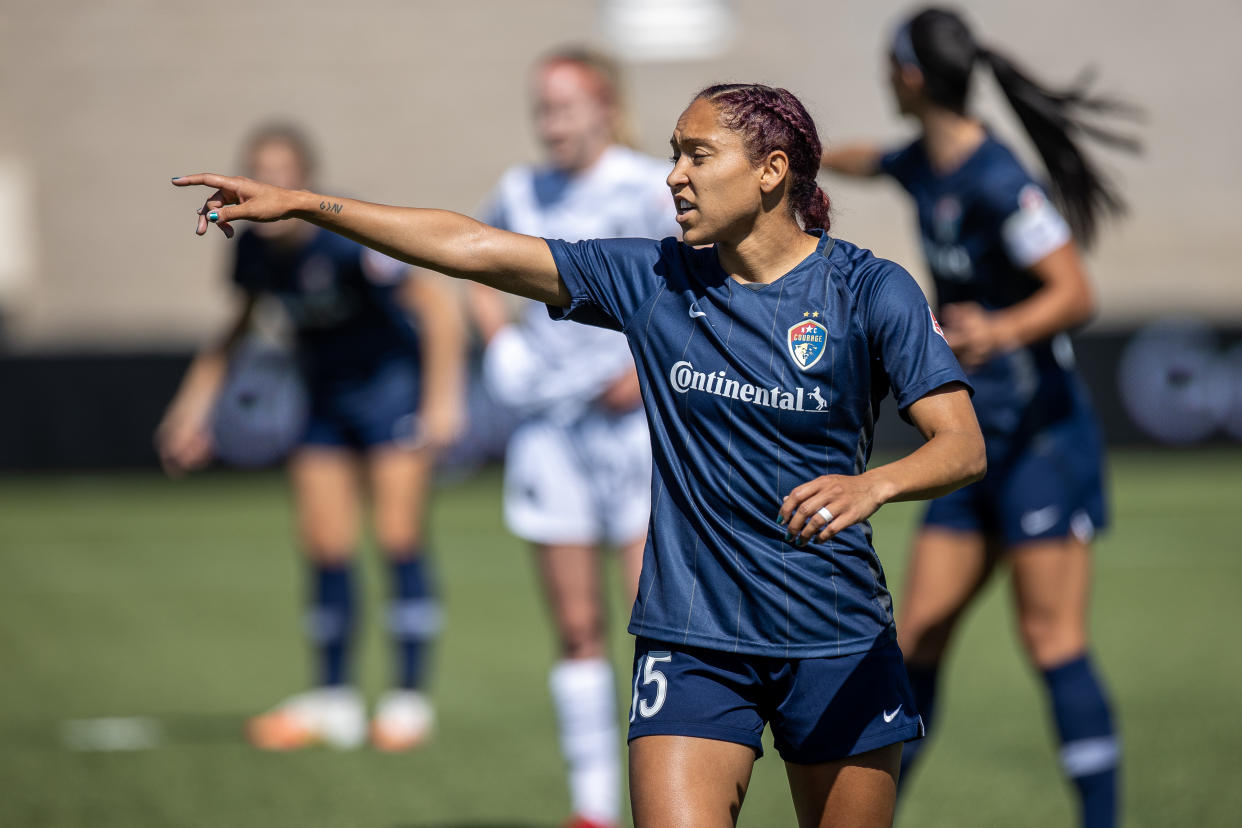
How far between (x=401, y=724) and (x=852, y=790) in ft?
11.8

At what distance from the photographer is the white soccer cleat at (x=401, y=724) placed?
6.07 meters

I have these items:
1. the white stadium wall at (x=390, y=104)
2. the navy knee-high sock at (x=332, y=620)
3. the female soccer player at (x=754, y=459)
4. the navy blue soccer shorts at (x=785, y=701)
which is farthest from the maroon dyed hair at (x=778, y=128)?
the white stadium wall at (x=390, y=104)

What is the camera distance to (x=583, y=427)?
4691 millimetres

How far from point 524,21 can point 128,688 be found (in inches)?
553

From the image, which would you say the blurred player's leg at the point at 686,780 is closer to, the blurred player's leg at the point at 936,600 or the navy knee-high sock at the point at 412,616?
the blurred player's leg at the point at 936,600

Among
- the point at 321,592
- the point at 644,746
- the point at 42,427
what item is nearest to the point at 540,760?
the point at 321,592

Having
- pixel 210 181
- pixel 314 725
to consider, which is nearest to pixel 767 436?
pixel 210 181

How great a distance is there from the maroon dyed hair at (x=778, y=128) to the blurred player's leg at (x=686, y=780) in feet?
3.47

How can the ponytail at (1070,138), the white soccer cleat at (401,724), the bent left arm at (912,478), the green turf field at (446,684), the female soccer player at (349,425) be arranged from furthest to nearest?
the female soccer player at (349,425)
the white soccer cleat at (401,724)
the green turf field at (446,684)
the ponytail at (1070,138)
the bent left arm at (912,478)

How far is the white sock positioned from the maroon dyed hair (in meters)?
2.05

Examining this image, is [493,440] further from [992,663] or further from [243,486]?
[992,663]

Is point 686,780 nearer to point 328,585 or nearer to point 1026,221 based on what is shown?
point 1026,221

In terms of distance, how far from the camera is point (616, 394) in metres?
4.59

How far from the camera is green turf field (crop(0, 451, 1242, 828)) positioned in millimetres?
5141
